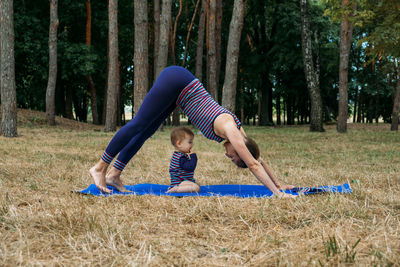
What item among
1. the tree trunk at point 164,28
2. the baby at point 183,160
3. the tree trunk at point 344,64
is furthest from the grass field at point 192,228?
the tree trunk at point 344,64

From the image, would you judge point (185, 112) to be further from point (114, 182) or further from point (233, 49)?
point (233, 49)

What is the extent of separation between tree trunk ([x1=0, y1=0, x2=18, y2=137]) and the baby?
8388 mm

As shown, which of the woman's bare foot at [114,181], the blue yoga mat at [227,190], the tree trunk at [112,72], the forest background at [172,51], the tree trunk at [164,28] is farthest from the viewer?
the forest background at [172,51]

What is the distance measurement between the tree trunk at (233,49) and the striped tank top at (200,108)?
26.8 ft

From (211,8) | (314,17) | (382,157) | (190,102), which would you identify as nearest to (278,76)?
(314,17)

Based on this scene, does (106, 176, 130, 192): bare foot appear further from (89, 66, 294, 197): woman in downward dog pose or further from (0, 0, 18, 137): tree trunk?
(0, 0, 18, 137): tree trunk

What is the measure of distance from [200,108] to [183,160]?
2.55 feet

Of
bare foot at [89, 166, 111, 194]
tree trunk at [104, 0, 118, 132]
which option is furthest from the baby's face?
tree trunk at [104, 0, 118, 132]

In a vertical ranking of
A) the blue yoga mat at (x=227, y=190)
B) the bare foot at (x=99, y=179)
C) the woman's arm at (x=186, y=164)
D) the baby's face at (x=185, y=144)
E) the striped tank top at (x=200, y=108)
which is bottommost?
the blue yoga mat at (x=227, y=190)

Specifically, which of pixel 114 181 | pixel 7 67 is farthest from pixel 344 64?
pixel 114 181

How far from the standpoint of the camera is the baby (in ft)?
13.7

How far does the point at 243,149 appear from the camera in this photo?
11.6 feet

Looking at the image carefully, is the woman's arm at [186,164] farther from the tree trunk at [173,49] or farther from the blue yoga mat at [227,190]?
the tree trunk at [173,49]

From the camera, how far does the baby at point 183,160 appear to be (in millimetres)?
4164
